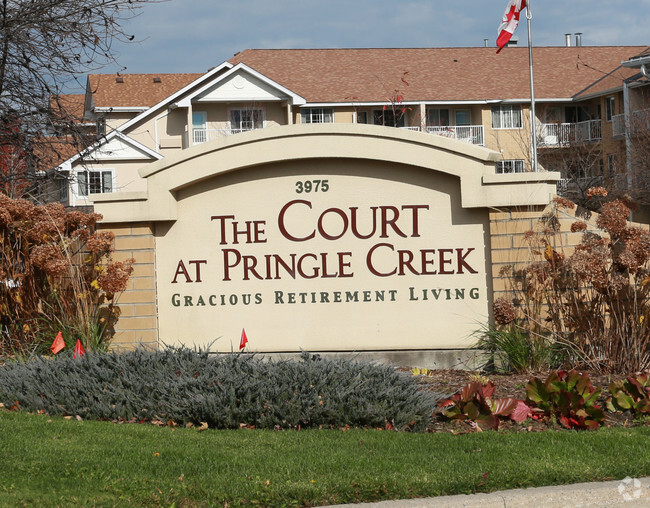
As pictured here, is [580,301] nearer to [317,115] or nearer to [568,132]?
[317,115]

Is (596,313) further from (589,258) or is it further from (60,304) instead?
(60,304)

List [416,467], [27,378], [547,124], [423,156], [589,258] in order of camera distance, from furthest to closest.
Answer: [547,124], [423,156], [589,258], [27,378], [416,467]

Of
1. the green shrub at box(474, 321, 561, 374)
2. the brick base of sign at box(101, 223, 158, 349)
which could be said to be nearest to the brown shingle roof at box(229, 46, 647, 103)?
the brick base of sign at box(101, 223, 158, 349)

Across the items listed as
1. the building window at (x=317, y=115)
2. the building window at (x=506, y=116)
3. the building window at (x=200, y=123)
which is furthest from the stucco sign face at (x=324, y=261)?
the building window at (x=506, y=116)

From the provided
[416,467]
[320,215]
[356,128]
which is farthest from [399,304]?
[416,467]

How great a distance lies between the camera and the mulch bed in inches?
286

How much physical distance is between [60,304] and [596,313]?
20.5 ft

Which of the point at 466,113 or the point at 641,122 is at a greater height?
the point at 466,113

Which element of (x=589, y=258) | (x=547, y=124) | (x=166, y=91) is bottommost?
(x=589, y=258)

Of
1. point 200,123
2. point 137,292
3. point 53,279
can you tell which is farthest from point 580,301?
point 200,123

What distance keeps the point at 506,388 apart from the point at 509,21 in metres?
19.3

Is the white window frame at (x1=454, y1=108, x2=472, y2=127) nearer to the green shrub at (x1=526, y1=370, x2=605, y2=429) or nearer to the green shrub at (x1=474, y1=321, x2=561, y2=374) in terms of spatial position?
the green shrub at (x1=474, y1=321, x2=561, y2=374)

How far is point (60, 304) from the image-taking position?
10477mm

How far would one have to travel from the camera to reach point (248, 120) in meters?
42.4
